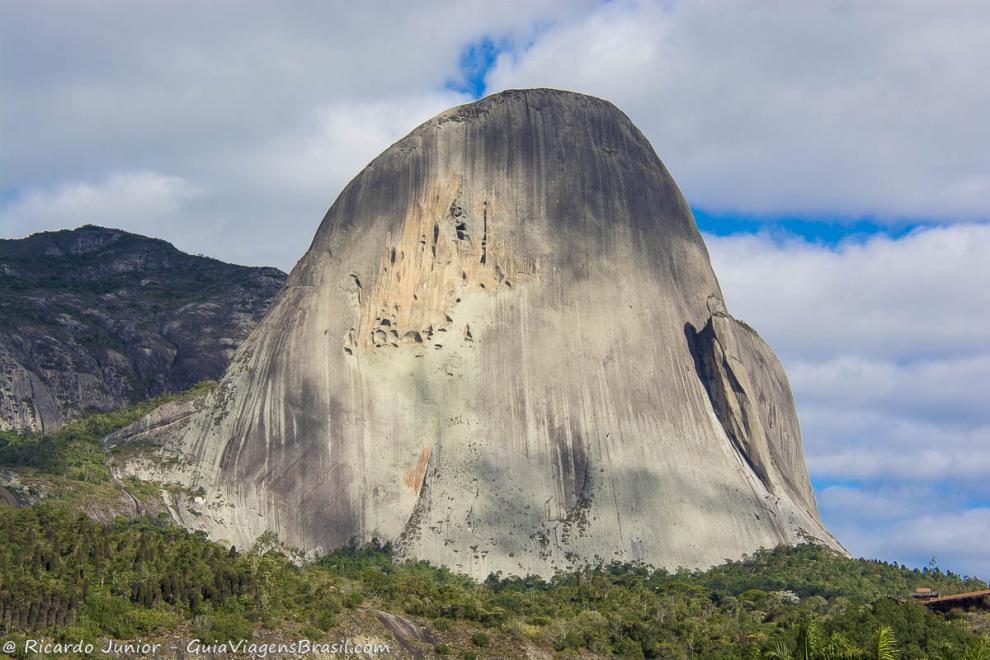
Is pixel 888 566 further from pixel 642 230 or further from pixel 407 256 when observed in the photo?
pixel 407 256

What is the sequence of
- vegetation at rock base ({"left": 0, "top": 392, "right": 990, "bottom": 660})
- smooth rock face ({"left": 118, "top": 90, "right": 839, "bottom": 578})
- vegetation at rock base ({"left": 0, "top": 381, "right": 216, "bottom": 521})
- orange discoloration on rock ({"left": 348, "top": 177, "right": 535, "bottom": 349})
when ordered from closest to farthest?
1. vegetation at rock base ({"left": 0, "top": 392, "right": 990, "bottom": 660})
2. vegetation at rock base ({"left": 0, "top": 381, "right": 216, "bottom": 521})
3. smooth rock face ({"left": 118, "top": 90, "right": 839, "bottom": 578})
4. orange discoloration on rock ({"left": 348, "top": 177, "right": 535, "bottom": 349})

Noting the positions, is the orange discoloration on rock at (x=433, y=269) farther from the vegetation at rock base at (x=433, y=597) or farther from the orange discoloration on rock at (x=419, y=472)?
the vegetation at rock base at (x=433, y=597)

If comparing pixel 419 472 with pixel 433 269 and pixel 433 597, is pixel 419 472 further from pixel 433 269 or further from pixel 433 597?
pixel 433 597

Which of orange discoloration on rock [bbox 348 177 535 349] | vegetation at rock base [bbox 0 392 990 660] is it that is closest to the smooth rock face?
orange discoloration on rock [bbox 348 177 535 349]

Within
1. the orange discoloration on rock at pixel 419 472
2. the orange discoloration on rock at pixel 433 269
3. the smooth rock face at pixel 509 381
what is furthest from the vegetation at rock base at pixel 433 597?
the orange discoloration on rock at pixel 433 269

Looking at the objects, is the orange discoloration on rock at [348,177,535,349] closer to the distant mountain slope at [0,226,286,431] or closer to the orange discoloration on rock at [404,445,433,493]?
the orange discoloration on rock at [404,445,433,493]
